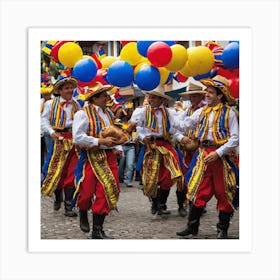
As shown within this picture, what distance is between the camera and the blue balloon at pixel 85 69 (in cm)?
612

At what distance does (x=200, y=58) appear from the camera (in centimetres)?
585

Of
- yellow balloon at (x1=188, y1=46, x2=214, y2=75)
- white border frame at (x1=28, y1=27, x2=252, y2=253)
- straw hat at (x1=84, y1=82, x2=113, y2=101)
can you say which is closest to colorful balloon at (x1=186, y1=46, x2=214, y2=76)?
yellow balloon at (x1=188, y1=46, x2=214, y2=75)

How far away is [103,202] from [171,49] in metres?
1.62

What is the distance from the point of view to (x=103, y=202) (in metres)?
5.89

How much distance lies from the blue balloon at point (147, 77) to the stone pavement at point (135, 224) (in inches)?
61.6

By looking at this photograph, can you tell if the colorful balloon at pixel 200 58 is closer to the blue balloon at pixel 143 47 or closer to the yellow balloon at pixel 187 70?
the yellow balloon at pixel 187 70

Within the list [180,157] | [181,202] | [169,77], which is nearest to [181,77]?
[169,77]

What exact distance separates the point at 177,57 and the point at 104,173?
52.5 inches

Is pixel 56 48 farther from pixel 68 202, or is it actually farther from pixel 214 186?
pixel 214 186

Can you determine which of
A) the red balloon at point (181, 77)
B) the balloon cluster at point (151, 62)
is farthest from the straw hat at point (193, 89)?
the balloon cluster at point (151, 62)

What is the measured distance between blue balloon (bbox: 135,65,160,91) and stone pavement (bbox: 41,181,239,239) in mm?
1564

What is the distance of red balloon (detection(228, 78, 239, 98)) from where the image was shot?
5.71 metres
